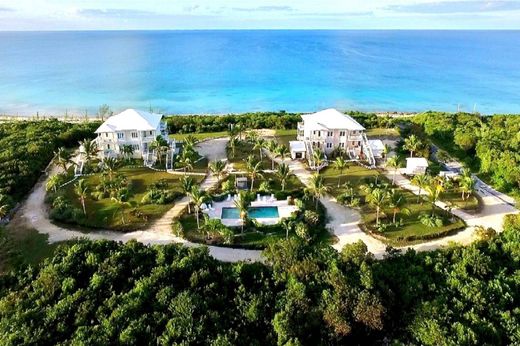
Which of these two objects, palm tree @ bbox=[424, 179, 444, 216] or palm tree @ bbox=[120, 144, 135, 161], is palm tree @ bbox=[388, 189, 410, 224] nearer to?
palm tree @ bbox=[424, 179, 444, 216]

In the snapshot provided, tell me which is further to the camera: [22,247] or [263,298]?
[22,247]

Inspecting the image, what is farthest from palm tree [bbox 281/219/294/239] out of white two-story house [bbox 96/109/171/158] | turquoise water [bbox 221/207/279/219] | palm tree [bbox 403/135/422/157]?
white two-story house [bbox 96/109/171/158]

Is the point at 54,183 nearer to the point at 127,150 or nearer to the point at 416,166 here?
the point at 127,150

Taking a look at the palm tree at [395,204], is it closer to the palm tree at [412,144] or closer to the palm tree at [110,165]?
the palm tree at [412,144]

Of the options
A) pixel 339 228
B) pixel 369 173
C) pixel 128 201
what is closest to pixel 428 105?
pixel 369 173

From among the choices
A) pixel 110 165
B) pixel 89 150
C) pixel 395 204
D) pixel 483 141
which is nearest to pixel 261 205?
pixel 395 204

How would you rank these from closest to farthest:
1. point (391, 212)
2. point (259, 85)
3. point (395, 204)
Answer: point (395, 204)
point (391, 212)
point (259, 85)

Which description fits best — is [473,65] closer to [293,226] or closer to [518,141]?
[518,141]
